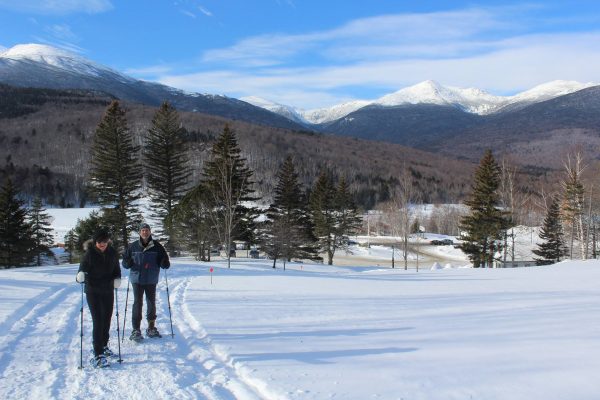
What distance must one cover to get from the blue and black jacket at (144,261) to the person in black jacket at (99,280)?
1.03m

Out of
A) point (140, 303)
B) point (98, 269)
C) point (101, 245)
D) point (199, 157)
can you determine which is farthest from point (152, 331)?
point (199, 157)

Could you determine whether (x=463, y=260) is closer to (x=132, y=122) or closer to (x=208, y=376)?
(x=208, y=376)

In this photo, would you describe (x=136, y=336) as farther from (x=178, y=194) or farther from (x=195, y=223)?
(x=178, y=194)

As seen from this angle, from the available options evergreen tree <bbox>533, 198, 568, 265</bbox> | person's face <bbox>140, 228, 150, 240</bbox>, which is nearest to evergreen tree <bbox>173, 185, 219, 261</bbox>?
person's face <bbox>140, 228, 150, 240</bbox>

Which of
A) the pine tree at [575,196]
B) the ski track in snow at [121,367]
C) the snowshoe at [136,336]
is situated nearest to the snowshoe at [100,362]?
the ski track in snow at [121,367]

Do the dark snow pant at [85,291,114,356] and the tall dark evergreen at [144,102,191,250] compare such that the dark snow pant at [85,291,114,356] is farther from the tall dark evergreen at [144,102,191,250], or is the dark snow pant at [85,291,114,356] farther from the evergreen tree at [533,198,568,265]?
the evergreen tree at [533,198,568,265]

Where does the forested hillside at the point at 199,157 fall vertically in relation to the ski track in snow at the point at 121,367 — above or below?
above

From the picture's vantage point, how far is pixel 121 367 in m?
6.37

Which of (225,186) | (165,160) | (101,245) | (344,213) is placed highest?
(165,160)

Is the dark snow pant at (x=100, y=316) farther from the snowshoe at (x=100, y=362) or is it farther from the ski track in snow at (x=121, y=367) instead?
the ski track in snow at (x=121, y=367)

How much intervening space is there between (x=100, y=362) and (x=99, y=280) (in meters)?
1.13

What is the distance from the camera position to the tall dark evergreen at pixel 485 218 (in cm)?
3803

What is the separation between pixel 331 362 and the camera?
6422 mm

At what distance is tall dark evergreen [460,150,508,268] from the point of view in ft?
125
